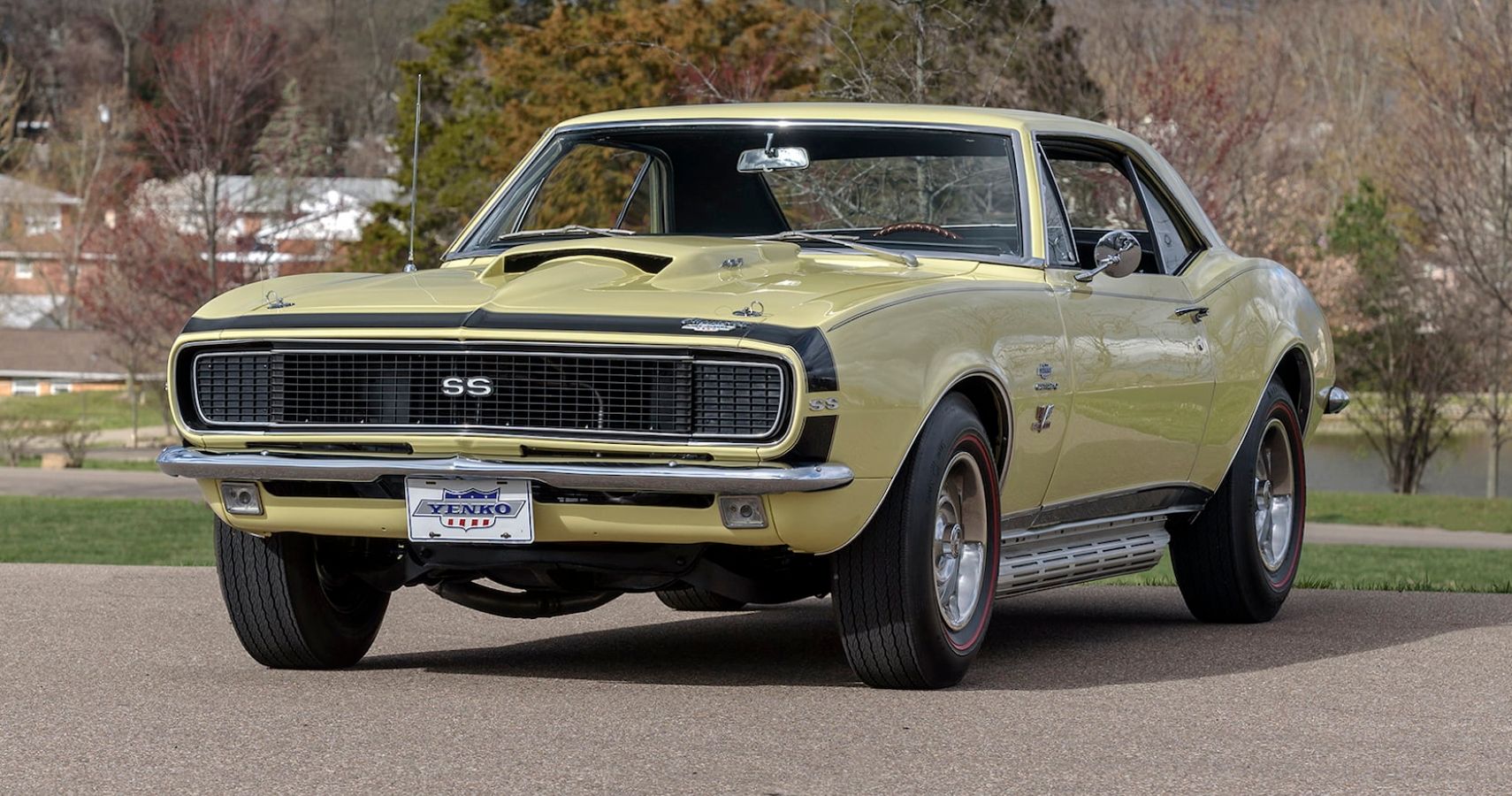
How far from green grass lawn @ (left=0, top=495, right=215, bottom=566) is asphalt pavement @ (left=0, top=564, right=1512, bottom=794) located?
7.14m

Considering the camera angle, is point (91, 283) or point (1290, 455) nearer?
point (1290, 455)

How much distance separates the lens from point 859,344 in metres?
5.75

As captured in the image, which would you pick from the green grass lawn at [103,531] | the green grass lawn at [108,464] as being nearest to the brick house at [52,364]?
the green grass lawn at [108,464]

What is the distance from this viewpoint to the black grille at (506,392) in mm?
5688

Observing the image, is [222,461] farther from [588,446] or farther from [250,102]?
[250,102]

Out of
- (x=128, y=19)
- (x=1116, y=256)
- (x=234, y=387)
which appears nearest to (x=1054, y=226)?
(x=1116, y=256)

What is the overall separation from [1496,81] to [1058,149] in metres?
18.7

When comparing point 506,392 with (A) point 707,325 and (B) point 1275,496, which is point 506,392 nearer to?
(A) point 707,325

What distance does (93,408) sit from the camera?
6519 centimetres

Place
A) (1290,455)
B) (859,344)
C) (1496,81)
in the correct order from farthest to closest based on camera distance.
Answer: (1496,81) < (1290,455) < (859,344)

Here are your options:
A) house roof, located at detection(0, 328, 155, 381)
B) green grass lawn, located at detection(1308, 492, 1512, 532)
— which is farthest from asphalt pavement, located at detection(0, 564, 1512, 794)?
house roof, located at detection(0, 328, 155, 381)

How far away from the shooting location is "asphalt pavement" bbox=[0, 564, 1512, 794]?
4.92m

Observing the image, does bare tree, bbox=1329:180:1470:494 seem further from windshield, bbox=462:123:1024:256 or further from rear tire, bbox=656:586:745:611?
windshield, bbox=462:123:1024:256

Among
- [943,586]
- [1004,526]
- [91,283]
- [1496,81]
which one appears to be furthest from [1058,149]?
[91,283]
